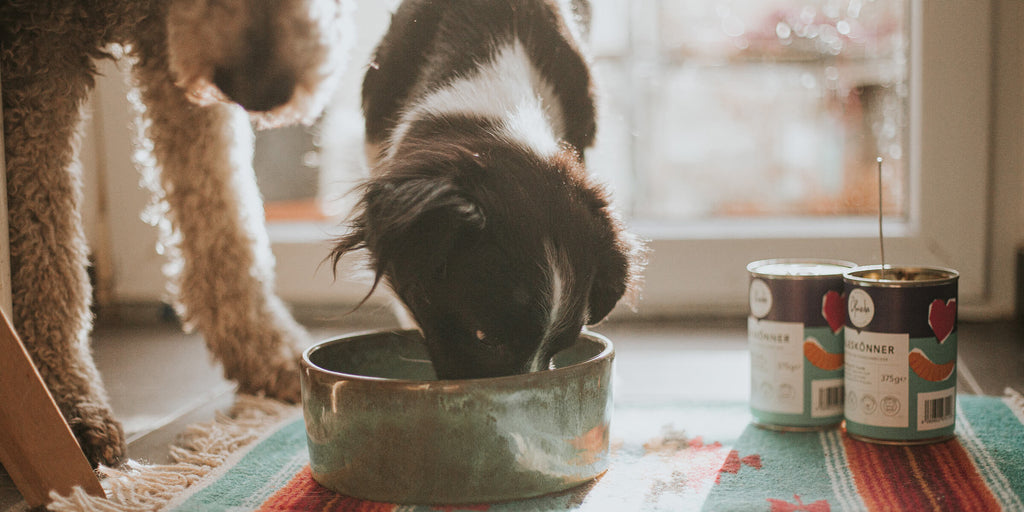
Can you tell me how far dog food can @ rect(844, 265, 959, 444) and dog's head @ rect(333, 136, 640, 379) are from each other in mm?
367

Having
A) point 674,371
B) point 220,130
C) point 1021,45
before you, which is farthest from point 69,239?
point 1021,45

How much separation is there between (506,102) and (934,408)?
0.68 metres

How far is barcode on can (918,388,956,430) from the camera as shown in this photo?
116 centimetres

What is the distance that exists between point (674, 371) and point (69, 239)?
41.9 inches

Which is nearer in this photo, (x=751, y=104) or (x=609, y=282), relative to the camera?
(x=609, y=282)

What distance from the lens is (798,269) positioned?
52.6 inches

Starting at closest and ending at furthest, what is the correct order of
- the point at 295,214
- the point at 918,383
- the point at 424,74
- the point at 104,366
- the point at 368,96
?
the point at 918,383 < the point at 424,74 < the point at 368,96 < the point at 104,366 < the point at 295,214

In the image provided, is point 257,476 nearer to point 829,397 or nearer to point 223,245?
point 223,245

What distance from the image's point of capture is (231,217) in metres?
1.70

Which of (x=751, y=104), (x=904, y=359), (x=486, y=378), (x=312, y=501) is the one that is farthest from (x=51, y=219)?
(x=751, y=104)

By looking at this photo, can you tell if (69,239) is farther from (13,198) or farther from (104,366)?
(104,366)

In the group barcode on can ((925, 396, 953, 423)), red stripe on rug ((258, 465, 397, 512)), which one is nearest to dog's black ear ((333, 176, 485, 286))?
red stripe on rug ((258, 465, 397, 512))

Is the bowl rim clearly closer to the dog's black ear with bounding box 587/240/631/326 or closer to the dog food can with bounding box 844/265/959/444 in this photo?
the dog's black ear with bounding box 587/240/631/326

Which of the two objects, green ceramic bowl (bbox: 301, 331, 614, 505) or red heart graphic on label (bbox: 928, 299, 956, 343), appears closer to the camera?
green ceramic bowl (bbox: 301, 331, 614, 505)
